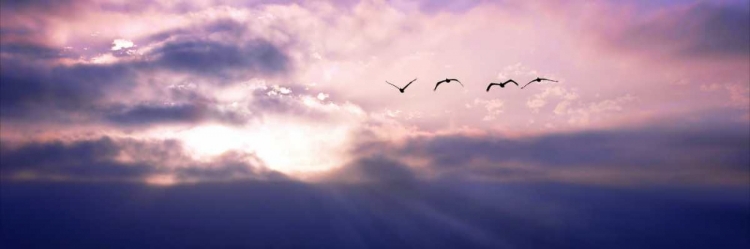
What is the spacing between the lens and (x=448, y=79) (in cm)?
8631

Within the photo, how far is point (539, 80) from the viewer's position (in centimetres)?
8931

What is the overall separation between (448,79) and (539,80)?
51.0 feet

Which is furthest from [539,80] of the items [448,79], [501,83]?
[448,79]

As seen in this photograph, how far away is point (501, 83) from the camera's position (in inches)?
3366

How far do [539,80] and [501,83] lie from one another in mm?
8084

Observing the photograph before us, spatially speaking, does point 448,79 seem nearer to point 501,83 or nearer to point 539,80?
point 501,83

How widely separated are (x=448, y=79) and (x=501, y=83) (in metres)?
8.24
